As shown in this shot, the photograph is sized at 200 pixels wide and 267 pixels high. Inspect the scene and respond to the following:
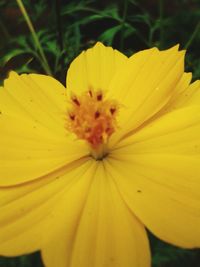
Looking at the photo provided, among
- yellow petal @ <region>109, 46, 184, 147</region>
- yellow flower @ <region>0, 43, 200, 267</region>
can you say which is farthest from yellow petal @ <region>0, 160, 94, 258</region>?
yellow petal @ <region>109, 46, 184, 147</region>

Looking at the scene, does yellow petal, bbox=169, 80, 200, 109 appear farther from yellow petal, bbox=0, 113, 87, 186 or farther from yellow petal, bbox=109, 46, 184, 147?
yellow petal, bbox=0, 113, 87, 186

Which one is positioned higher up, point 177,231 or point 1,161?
point 1,161

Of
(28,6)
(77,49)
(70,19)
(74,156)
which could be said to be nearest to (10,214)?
(74,156)

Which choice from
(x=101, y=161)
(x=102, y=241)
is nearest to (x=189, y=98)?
(x=101, y=161)

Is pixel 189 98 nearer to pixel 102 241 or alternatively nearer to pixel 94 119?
pixel 94 119

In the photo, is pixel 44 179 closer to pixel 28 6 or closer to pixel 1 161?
pixel 1 161

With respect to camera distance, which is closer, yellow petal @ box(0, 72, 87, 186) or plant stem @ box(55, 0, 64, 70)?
yellow petal @ box(0, 72, 87, 186)
